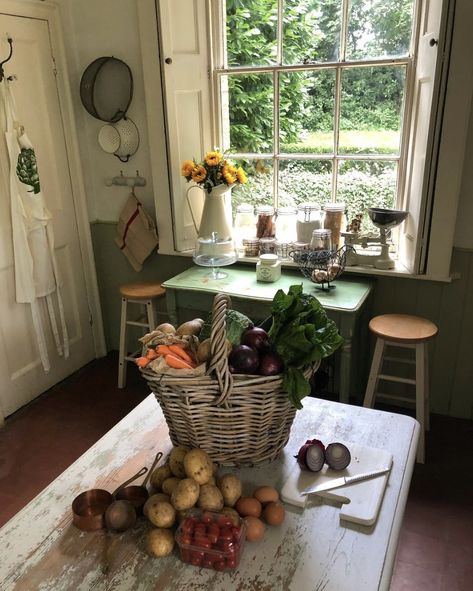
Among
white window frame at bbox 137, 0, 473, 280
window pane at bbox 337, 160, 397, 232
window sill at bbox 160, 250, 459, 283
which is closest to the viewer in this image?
white window frame at bbox 137, 0, 473, 280

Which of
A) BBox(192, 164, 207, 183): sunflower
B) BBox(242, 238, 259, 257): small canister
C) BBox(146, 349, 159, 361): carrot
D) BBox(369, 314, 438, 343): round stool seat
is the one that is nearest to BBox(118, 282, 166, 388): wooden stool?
BBox(242, 238, 259, 257): small canister

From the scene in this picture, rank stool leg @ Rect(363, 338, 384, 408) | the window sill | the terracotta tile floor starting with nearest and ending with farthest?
the terracotta tile floor < stool leg @ Rect(363, 338, 384, 408) < the window sill

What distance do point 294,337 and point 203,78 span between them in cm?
217

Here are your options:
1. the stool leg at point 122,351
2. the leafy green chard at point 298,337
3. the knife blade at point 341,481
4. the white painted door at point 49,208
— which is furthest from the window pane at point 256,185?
the knife blade at point 341,481

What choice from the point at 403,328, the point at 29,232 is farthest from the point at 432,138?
the point at 29,232

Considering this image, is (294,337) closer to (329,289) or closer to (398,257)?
(329,289)

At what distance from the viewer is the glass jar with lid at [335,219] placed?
2633mm

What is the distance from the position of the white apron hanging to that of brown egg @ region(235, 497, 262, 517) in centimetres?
207

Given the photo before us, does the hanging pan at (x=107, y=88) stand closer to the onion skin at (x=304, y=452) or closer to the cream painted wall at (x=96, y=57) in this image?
the cream painted wall at (x=96, y=57)

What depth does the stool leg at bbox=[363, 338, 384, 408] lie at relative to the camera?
2.29 meters

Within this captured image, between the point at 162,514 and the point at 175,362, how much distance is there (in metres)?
0.31

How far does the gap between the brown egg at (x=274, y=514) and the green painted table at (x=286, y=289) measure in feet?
4.02

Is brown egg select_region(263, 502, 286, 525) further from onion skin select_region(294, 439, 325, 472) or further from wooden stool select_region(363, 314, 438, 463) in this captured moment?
wooden stool select_region(363, 314, 438, 463)

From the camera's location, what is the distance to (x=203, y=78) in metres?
2.81
